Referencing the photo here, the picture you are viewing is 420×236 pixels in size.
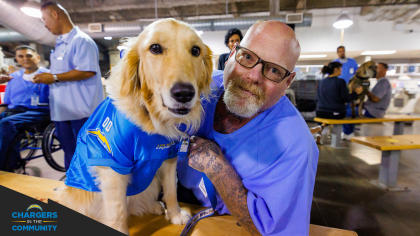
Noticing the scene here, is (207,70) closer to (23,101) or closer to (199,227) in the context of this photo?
(199,227)

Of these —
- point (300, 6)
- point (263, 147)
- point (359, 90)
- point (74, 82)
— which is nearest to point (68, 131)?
point (74, 82)

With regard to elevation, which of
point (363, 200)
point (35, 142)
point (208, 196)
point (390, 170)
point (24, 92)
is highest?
point (24, 92)

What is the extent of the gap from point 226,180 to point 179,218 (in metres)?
0.44

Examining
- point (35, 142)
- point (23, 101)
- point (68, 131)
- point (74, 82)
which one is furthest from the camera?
point (35, 142)

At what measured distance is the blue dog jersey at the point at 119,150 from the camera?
2.96 ft

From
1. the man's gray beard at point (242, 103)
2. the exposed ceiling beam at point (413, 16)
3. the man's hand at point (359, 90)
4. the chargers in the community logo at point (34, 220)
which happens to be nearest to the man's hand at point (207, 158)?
the man's gray beard at point (242, 103)

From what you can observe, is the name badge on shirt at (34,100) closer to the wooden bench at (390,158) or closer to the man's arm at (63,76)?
the man's arm at (63,76)

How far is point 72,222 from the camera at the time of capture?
57 centimetres

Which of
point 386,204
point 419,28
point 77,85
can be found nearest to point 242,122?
point 77,85

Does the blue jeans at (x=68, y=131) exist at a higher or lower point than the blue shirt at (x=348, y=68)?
lower

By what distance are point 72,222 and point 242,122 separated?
818mm

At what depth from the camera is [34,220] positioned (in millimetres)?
596

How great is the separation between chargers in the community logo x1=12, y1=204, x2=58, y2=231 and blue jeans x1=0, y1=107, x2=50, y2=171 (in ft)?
9.63

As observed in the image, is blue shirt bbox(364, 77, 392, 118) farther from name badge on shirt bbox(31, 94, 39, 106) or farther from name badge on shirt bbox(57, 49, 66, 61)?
name badge on shirt bbox(31, 94, 39, 106)
